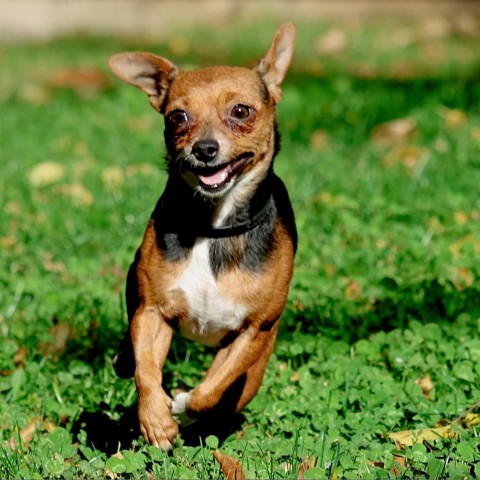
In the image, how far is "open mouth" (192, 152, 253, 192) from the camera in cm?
404

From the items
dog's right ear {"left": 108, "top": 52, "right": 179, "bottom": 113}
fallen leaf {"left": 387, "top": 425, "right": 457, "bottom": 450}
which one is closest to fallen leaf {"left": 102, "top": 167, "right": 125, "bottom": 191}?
dog's right ear {"left": 108, "top": 52, "right": 179, "bottom": 113}

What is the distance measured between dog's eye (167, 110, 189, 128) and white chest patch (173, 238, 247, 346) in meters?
0.52

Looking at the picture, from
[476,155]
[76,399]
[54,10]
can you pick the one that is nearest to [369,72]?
[476,155]

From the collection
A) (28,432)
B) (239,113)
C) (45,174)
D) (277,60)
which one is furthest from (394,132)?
(28,432)

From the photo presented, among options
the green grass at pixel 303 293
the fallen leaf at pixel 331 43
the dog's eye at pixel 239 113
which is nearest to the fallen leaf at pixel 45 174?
the green grass at pixel 303 293

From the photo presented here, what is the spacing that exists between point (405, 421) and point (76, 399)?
158 cm

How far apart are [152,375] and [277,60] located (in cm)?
166

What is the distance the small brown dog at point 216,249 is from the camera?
4.06 meters

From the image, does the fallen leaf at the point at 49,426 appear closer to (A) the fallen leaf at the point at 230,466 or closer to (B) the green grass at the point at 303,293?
(B) the green grass at the point at 303,293

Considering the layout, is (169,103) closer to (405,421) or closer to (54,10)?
(405,421)

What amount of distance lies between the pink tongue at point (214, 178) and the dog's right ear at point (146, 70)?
2.18ft

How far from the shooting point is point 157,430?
382cm

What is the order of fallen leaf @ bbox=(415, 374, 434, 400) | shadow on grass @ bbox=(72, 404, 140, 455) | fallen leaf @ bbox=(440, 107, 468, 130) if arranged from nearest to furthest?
1. shadow on grass @ bbox=(72, 404, 140, 455)
2. fallen leaf @ bbox=(415, 374, 434, 400)
3. fallen leaf @ bbox=(440, 107, 468, 130)

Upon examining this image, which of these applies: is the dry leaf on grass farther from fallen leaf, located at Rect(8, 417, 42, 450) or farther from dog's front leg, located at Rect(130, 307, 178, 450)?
fallen leaf, located at Rect(8, 417, 42, 450)
